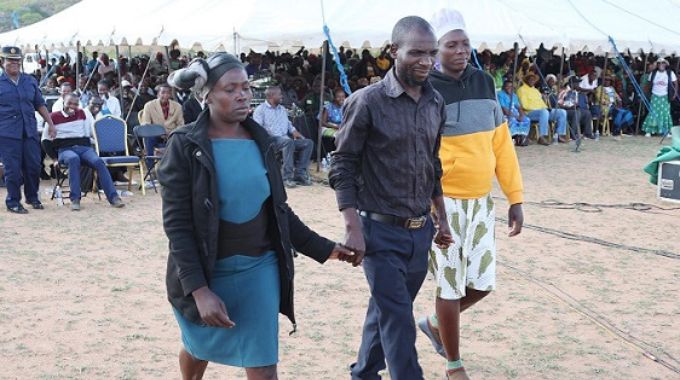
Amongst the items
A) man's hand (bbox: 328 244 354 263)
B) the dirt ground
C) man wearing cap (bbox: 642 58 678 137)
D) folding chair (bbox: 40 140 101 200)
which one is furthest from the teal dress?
man wearing cap (bbox: 642 58 678 137)

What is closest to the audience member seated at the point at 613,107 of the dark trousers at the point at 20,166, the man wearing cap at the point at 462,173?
the dark trousers at the point at 20,166

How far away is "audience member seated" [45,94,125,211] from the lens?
997 centimetres

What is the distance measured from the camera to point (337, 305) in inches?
224

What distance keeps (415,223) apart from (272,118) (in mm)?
8585

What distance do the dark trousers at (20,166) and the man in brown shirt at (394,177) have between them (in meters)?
7.02

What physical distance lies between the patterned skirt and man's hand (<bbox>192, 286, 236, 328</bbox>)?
1760 cm

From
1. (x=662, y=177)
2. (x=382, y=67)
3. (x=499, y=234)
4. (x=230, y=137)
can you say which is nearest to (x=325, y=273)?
(x=499, y=234)

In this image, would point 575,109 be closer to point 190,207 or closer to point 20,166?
point 20,166

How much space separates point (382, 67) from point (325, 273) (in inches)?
451

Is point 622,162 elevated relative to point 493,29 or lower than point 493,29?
lower

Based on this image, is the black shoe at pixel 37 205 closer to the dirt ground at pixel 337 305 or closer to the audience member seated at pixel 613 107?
the dirt ground at pixel 337 305

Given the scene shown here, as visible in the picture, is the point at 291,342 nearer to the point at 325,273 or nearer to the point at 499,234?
the point at 325,273

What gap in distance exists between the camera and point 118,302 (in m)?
5.76

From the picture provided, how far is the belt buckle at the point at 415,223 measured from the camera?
11.6 feet
